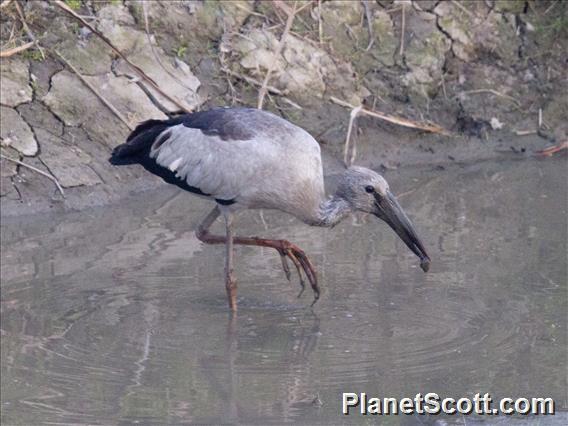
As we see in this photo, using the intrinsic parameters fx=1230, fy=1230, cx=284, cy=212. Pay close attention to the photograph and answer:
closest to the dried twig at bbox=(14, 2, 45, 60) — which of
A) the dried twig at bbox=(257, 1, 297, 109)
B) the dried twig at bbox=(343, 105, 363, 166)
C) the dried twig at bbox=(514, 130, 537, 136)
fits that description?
the dried twig at bbox=(257, 1, 297, 109)

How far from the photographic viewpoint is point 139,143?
21.9 ft

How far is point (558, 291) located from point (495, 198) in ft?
6.06

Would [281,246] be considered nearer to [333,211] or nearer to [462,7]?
[333,211]

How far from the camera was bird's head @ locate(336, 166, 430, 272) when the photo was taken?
6.09 metres

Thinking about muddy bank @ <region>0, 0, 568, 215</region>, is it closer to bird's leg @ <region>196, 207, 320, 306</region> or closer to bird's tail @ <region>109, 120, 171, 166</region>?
bird's tail @ <region>109, 120, 171, 166</region>

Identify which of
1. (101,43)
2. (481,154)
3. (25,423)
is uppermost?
(101,43)

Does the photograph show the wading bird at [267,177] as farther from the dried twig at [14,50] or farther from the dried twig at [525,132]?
the dried twig at [525,132]

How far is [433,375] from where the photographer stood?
16.8ft

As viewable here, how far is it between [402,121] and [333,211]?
103 inches

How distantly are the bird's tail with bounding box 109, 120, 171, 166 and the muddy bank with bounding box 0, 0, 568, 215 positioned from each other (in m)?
1.00

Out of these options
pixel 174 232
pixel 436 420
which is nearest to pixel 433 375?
pixel 436 420

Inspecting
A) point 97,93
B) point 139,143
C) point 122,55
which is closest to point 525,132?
point 122,55

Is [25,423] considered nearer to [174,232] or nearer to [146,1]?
[174,232]

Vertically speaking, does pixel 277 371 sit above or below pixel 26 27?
below
